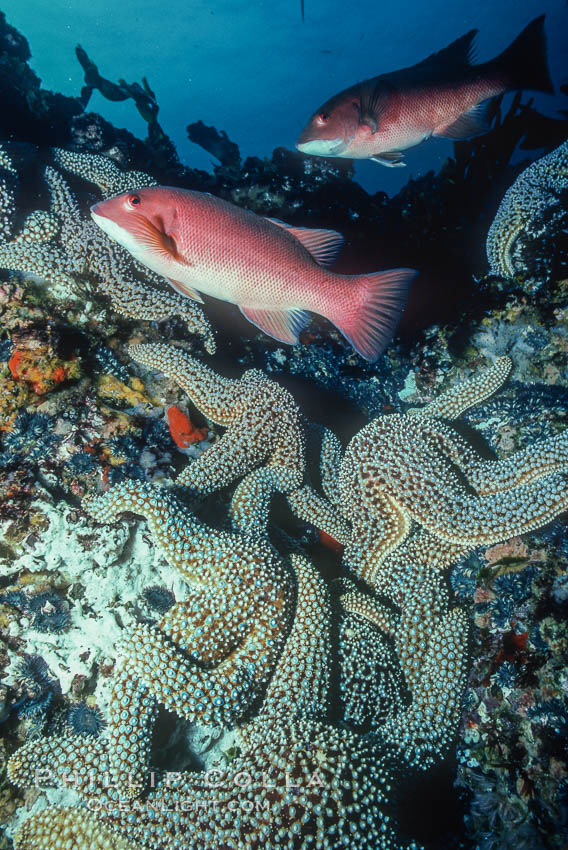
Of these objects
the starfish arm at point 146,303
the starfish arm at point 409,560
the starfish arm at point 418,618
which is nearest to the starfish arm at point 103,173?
the starfish arm at point 146,303

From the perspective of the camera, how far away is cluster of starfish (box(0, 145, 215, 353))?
11.4 ft

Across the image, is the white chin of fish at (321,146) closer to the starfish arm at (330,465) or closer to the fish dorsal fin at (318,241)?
the fish dorsal fin at (318,241)

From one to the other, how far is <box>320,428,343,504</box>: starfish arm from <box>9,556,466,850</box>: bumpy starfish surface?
95cm

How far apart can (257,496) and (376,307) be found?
166 cm

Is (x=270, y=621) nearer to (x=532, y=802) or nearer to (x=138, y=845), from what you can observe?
(x=138, y=845)

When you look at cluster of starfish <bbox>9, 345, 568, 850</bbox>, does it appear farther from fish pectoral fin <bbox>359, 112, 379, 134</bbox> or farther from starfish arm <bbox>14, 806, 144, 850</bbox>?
fish pectoral fin <bbox>359, 112, 379, 134</bbox>

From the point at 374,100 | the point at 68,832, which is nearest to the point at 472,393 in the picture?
the point at 374,100

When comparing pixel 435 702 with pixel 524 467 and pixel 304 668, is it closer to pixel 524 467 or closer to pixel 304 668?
pixel 304 668

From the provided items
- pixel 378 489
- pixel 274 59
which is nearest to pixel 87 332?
pixel 378 489

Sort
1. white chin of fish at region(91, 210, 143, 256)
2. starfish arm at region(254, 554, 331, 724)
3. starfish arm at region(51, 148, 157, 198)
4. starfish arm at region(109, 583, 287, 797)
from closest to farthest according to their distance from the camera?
1. starfish arm at region(109, 583, 287, 797)
2. starfish arm at region(254, 554, 331, 724)
3. white chin of fish at region(91, 210, 143, 256)
4. starfish arm at region(51, 148, 157, 198)

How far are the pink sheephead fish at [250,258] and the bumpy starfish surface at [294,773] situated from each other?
1.92m

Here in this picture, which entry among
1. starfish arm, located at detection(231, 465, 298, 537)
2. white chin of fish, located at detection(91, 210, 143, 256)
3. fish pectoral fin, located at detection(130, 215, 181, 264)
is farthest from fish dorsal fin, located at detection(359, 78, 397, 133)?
starfish arm, located at detection(231, 465, 298, 537)

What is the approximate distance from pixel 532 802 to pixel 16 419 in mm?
4081

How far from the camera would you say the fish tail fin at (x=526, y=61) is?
3.08 m
